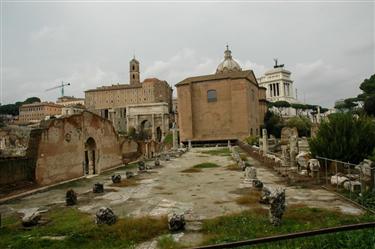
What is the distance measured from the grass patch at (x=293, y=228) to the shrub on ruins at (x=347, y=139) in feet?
20.4

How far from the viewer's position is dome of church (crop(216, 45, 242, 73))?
59938 millimetres

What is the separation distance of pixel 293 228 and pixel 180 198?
4.50m

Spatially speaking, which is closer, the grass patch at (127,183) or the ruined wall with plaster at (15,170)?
the ruined wall with plaster at (15,170)

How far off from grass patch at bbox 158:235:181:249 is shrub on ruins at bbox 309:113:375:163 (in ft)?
31.3

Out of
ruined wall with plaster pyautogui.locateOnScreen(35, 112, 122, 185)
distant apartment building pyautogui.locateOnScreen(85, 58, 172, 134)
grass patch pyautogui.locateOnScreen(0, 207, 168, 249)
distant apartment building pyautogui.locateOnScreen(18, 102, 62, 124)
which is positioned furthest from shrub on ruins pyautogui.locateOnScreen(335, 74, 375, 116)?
distant apartment building pyautogui.locateOnScreen(18, 102, 62, 124)

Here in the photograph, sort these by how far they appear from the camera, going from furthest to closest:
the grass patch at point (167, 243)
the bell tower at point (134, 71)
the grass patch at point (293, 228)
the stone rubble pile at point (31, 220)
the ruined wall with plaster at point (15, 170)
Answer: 1. the bell tower at point (134, 71)
2. the ruined wall with plaster at point (15, 170)
3. the stone rubble pile at point (31, 220)
4. the grass patch at point (167, 243)
5. the grass patch at point (293, 228)

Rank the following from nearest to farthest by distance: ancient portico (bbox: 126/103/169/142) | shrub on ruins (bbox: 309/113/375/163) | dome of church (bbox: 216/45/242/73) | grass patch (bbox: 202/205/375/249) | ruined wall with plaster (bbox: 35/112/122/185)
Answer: grass patch (bbox: 202/205/375/249) → shrub on ruins (bbox: 309/113/375/163) → ruined wall with plaster (bbox: 35/112/122/185) → dome of church (bbox: 216/45/242/73) → ancient portico (bbox: 126/103/169/142)

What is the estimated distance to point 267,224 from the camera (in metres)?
7.05

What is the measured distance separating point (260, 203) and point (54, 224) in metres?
5.33

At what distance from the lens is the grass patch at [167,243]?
6.10 meters

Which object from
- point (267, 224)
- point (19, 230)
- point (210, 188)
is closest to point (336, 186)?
point (210, 188)

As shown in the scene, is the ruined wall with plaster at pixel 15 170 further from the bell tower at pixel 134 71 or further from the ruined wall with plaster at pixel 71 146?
the bell tower at pixel 134 71

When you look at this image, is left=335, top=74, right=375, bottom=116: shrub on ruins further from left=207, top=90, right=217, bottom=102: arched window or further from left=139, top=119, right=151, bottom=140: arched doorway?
left=139, top=119, right=151, bottom=140: arched doorway

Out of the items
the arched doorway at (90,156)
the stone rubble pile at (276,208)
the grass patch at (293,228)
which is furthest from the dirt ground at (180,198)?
the arched doorway at (90,156)
